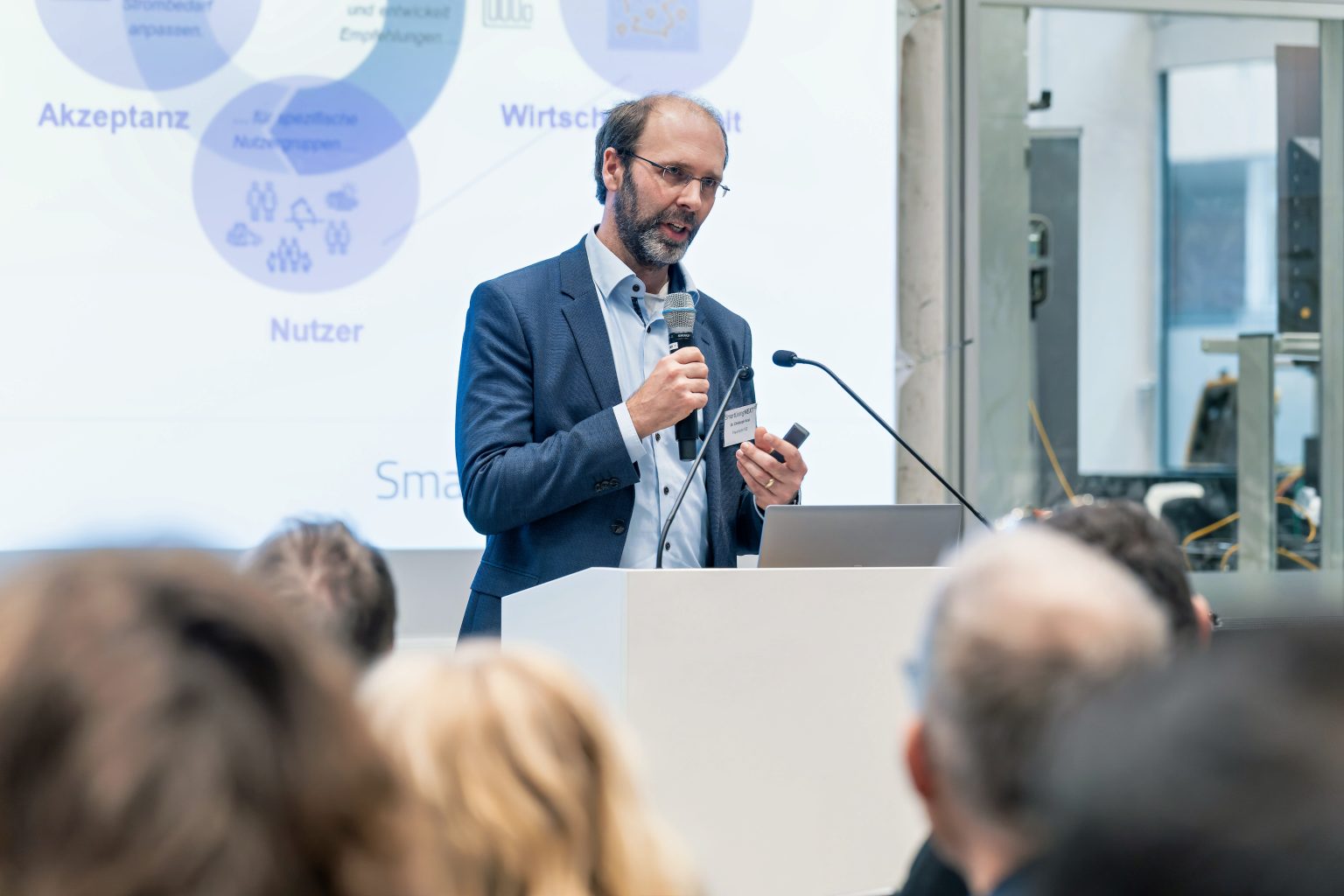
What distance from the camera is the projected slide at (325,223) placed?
378cm

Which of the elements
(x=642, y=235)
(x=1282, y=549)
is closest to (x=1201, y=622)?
(x=642, y=235)

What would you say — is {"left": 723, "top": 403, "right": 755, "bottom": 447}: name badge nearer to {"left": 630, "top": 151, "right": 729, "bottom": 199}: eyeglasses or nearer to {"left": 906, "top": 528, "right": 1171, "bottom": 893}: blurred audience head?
{"left": 630, "top": 151, "right": 729, "bottom": 199}: eyeglasses

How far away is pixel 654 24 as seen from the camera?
13.5ft

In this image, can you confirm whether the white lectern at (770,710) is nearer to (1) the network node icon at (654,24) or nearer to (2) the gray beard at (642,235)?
(2) the gray beard at (642,235)

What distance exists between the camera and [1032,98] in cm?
488

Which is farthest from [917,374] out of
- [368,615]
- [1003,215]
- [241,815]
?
[241,815]

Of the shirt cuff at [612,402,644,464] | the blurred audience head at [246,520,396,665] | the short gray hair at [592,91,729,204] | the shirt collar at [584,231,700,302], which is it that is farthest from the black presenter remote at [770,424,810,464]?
the blurred audience head at [246,520,396,665]

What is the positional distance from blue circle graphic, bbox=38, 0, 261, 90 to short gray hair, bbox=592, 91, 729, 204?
134cm

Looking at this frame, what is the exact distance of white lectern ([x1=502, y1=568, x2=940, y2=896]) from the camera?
7.24 ft

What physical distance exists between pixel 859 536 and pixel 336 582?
3.79 ft

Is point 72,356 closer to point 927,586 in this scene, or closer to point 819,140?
point 819,140

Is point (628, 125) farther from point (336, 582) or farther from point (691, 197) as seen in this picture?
point (336, 582)

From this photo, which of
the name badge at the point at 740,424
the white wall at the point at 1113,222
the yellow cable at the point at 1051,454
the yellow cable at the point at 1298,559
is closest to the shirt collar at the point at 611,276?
the name badge at the point at 740,424

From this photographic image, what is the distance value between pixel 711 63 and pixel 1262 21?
7.00ft
